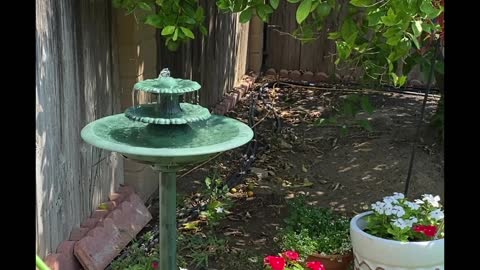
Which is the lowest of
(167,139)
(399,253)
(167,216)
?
(399,253)

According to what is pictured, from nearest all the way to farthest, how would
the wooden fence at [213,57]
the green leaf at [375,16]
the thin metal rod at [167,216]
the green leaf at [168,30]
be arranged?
the thin metal rod at [167,216] < the green leaf at [375,16] < the green leaf at [168,30] < the wooden fence at [213,57]

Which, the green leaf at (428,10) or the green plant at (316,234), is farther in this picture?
the green plant at (316,234)

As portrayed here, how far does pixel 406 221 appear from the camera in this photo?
3174 mm

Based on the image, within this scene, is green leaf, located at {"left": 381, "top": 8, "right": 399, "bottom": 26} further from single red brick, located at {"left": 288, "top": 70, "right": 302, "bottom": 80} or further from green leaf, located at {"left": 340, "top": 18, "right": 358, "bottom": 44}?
single red brick, located at {"left": 288, "top": 70, "right": 302, "bottom": 80}

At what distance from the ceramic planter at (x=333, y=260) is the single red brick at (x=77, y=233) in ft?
4.17

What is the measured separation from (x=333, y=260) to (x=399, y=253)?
561mm

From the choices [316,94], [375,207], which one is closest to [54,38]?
[375,207]

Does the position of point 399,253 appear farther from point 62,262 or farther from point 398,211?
point 62,262

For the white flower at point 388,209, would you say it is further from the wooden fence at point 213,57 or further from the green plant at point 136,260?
the wooden fence at point 213,57

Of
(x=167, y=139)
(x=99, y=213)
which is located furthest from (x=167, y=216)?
(x=99, y=213)

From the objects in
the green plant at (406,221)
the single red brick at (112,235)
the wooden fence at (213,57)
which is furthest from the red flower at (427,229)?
the wooden fence at (213,57)

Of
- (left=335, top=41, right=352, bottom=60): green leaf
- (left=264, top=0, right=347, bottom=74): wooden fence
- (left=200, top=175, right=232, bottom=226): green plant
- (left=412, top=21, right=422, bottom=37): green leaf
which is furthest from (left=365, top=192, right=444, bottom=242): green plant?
(left=264, top=0, right=347, bottom=74): wooden fence

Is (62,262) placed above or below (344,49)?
below

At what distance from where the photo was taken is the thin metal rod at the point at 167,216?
259cm
